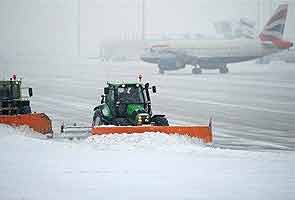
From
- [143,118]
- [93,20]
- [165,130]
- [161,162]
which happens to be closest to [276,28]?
[93,20]

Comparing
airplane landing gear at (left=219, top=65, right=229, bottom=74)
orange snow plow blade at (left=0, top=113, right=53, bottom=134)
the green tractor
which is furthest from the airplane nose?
the green tractor

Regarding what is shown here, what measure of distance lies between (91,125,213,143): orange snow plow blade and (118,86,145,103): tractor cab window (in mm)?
1526

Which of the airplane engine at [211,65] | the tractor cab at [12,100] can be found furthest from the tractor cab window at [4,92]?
the airplane engine at [211,65]

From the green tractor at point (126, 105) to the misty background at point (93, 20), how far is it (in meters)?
27.7

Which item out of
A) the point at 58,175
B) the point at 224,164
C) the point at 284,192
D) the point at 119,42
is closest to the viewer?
the point at 284,192

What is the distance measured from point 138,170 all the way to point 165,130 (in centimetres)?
282

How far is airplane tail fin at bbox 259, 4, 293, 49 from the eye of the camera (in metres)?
44.7

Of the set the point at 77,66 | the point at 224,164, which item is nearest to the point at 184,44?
the point at 77,66

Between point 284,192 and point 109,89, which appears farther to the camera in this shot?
point 109,89

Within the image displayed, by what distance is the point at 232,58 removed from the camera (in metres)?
44.1

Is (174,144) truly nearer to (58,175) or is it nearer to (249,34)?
(58,175)

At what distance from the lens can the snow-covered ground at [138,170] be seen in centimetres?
684

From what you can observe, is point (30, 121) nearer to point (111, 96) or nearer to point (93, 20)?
point (111, 96)

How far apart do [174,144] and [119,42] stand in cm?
3701
